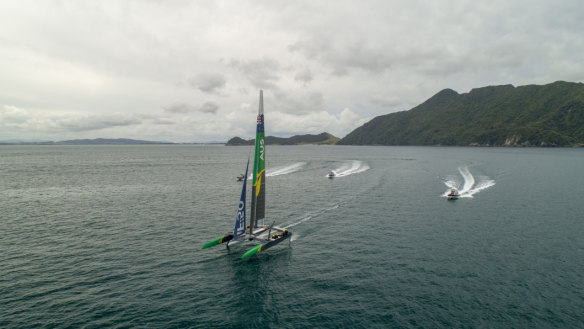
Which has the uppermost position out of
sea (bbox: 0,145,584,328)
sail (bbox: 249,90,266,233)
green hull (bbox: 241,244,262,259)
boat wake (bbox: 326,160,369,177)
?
sail (bbox: 249,90,266,233)

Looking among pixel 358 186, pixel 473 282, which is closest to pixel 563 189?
pixel 358 186

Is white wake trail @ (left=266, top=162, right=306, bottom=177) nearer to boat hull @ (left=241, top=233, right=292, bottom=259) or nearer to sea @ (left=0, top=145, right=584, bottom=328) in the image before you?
sea @ (left=0, top=145, right=584, bottom=328)

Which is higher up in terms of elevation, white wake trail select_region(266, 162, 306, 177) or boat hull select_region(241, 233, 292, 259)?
white wake trail select_region(266, 162, 306, 177)

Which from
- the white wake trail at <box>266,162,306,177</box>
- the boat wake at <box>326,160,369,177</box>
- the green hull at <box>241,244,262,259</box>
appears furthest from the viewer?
the white wake trail at <box>266,162,306,177</box>

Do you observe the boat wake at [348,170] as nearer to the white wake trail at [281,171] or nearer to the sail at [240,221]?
the white wake trail at [281,171]

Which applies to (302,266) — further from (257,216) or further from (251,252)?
(257,216)

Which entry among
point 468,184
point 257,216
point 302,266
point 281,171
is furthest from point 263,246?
point 281,171

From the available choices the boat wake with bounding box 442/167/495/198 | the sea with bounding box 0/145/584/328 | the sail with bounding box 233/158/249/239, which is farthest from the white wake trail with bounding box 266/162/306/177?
the sail with bounding box 233/158/249/239
